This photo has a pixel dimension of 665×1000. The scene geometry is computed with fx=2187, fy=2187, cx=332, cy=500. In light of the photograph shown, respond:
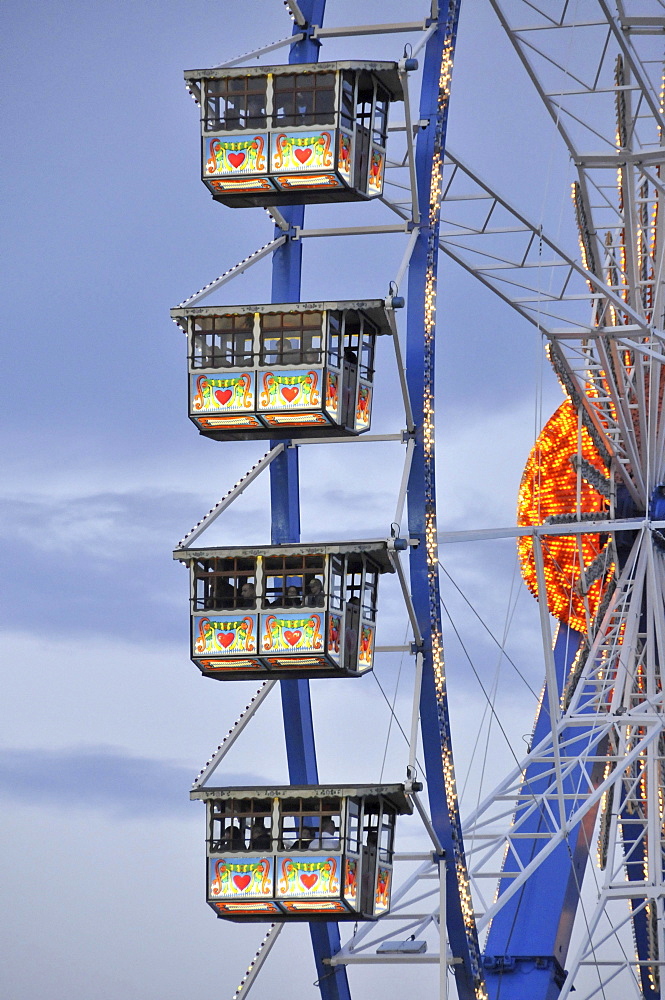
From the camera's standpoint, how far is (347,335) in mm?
25953

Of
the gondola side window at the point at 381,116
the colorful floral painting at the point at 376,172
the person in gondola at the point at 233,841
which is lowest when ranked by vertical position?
the person in gondola at the point at 233,841

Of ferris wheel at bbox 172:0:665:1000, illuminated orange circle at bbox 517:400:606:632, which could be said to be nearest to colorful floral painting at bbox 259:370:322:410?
ferris wheel at bbox 172:0:665:1000

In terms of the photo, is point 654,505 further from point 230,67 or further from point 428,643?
point 230,67

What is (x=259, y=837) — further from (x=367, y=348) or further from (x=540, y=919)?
(x=540, y=919)

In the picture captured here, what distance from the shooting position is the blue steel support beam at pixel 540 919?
33969 millimetres

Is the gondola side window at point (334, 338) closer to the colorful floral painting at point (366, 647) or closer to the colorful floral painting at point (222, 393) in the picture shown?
the colorful floral painting at point (222, 393)

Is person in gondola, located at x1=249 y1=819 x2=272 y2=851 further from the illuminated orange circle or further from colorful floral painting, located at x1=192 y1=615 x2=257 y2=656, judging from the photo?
the illuminated orange circle

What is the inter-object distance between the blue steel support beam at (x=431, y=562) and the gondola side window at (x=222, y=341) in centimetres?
213

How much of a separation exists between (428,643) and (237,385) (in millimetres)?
3840

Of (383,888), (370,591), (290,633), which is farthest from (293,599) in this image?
(383,888)

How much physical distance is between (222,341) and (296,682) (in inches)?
175

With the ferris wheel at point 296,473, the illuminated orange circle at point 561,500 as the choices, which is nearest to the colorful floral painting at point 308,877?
the ferris wheel at point 296,473

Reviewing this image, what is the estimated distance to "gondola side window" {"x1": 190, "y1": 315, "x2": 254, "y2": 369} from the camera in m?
26.0

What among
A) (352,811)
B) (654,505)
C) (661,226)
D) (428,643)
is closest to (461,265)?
(661,226)
